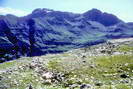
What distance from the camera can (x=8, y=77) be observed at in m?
41.9

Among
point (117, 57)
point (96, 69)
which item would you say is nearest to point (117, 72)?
point (96, 69)

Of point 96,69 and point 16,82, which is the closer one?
point 16,82

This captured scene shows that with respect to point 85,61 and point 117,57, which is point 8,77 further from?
point 117,57

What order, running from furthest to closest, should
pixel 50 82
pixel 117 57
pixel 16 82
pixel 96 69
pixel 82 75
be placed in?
1. pixel 117 57
2. pixel 96 69
3. pixel 82 75
4. pixel 50 82
5. pixel 16 82

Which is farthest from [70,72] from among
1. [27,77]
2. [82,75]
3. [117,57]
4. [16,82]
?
[117,57]

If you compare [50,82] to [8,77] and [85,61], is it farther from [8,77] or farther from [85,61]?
[85,61]

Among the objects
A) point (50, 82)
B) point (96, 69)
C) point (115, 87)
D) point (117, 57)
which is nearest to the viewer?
point (115, 87)

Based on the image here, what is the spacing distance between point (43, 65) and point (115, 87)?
845 inches

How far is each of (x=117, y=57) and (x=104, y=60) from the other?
174 inches

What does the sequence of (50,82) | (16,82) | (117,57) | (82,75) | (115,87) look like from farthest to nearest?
1. (117,57)
2. (82,75)
3. (50,82)
4. (16,82)
5. (115,87)

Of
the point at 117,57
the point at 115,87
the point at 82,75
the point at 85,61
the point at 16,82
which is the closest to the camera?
the point at 115,87

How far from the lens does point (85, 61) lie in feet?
187

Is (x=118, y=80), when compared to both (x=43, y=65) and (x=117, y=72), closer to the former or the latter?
(x=117, y=72)

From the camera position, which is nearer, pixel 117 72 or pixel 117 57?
pixel 117 72
